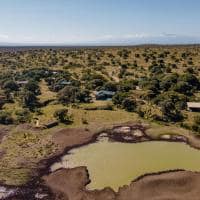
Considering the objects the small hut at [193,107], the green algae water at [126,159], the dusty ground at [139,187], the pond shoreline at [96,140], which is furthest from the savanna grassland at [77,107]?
the dusty ground at [139,187]

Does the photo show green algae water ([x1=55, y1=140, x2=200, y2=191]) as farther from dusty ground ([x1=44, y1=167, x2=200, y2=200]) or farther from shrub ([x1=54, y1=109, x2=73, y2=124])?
shrub ([x1=54, y1=109, x2=73, y2=124])

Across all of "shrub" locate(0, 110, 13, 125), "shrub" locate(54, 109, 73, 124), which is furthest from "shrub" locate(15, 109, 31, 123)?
"shrub" locate(54, 109, 73, 124)

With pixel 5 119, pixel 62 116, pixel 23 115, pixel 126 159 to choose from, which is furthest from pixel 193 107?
pixel 5 119

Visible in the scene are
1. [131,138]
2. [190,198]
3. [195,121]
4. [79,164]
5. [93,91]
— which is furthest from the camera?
[93,91]

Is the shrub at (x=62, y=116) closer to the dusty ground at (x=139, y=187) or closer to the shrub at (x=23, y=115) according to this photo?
the shrub at (x=23, y=115)

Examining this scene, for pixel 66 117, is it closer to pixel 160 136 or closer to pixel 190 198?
pixel 160 136

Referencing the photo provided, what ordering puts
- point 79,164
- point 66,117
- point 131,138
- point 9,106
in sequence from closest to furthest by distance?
point 79,164
point 131,138
point 66,117
point 9,106

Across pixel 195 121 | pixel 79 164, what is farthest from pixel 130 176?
pixel 195 121

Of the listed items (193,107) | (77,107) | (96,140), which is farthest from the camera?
(77,107)

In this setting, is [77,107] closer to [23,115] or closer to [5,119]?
[23,115]
